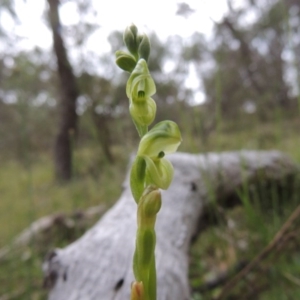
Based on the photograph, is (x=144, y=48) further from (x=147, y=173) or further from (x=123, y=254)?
(x=123, y=254)

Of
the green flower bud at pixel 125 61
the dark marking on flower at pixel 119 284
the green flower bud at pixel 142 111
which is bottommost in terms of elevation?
the dark marking on flower at pixel 119 284

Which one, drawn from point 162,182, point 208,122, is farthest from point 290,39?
point 208,122

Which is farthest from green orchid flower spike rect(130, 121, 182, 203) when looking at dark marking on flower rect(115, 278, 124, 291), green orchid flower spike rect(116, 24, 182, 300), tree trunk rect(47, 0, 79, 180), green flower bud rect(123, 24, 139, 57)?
tree trunk rect(47, 0, 79, 180)

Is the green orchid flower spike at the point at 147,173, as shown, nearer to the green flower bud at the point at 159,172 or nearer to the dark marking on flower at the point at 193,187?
the green flower bud at the point at 159,172

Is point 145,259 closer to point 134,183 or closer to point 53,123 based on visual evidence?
point 134,183

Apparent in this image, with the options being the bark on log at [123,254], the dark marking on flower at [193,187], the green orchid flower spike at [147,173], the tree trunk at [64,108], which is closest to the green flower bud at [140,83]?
the green orchid flower spike at [147,173]
